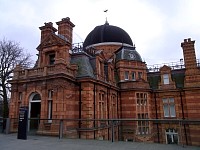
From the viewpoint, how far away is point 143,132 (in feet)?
77.6

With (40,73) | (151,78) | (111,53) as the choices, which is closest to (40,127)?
(40,73)

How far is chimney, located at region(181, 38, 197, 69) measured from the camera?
78.6 feet

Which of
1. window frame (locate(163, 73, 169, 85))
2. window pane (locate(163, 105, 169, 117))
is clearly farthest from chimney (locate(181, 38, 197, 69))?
window pane (locate(163, 105, 169, 117))

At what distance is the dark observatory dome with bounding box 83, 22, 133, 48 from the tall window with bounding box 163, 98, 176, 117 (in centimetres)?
1177

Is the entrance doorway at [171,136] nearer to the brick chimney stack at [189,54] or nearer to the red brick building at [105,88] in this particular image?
the red brick building at [105,88]

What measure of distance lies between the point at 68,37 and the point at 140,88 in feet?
39.0

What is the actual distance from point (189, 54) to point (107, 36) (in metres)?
12.8

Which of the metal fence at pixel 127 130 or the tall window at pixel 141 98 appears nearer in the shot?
the metal fence at pixel 127 130

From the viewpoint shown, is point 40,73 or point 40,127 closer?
point 40,127

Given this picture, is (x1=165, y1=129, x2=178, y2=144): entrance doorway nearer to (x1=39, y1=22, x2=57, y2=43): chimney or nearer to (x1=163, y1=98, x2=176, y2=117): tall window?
(x1=163, y1=98, x2=176, y2=117): tall window

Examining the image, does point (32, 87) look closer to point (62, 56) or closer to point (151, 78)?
point (62, 56)

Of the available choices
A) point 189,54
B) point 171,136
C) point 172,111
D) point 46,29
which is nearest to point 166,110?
point 172,111

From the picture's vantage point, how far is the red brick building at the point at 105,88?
15.5 m

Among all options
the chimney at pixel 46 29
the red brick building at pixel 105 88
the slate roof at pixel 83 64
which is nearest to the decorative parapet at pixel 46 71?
the red brick building at pixel 105 88
